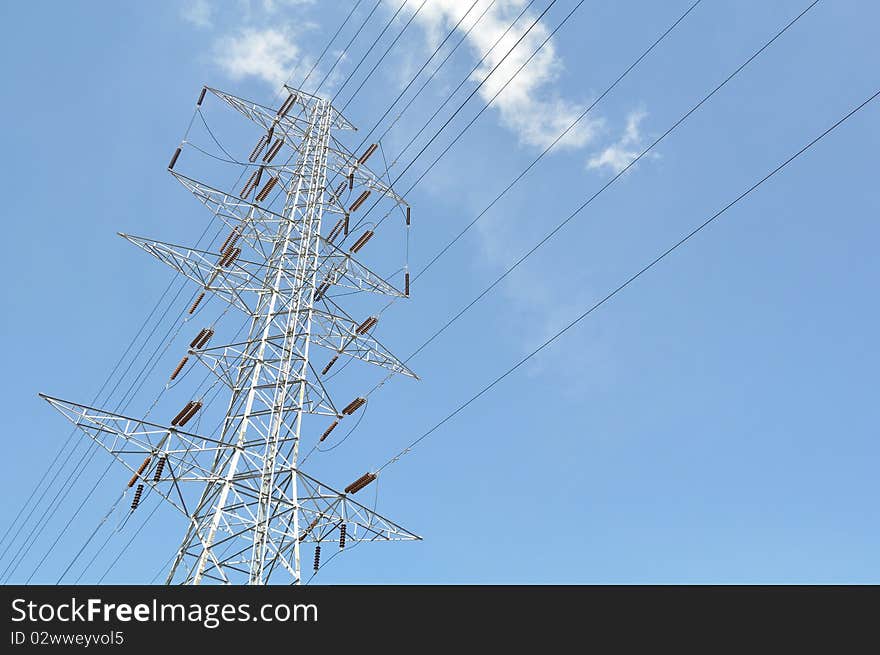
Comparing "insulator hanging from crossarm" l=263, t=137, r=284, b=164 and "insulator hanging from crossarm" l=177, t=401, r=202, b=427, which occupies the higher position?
"insulator hanging from crossarm" l=263, t=137, r=284, b=164

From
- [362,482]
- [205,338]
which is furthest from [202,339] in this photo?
[362,482]

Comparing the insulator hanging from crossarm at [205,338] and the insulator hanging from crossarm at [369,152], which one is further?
the insulator hanging from crossarm at [369,152]

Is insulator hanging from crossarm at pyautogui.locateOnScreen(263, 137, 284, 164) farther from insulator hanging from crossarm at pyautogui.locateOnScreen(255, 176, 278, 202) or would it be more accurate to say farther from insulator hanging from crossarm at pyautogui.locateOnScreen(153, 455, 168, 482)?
insulator hanging from crossarm at pyautogui.locateOnScreen(153, 455, 168, 482)

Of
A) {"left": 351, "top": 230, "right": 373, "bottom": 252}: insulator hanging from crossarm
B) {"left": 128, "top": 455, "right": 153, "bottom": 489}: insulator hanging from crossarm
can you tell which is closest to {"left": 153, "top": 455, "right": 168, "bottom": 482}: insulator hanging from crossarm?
{"left": 128, "top": 455, "right": 153, "bottom": 489}: insulator hanging from crossarm

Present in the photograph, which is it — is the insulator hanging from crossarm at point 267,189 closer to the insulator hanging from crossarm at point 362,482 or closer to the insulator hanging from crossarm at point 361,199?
the insulator hanging from crossarm at point 361,199

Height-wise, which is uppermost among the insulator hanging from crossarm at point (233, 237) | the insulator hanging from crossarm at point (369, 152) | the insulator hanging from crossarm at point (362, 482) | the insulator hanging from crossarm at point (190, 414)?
the insulator hanging from crossarm at point (369, 152)

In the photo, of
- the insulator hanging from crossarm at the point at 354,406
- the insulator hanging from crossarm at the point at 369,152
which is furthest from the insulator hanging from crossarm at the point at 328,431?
the insulator hanging from crossarm at the point at 369,152

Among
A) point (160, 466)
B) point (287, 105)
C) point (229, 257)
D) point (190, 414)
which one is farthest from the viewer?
point (287, 105)

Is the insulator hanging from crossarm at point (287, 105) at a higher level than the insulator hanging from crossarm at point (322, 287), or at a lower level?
higher

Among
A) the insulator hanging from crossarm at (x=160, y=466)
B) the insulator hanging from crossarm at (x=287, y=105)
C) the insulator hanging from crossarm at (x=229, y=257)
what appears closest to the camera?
the insulator hanging from crossarm at (x=160, y=466)

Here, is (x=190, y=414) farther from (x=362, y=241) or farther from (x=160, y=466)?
(x=362, y=241)
